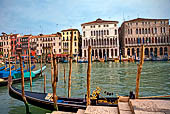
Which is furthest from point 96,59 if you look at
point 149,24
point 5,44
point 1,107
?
point 1,107

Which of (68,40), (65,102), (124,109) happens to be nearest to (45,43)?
(68,40)

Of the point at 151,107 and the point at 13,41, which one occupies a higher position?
the point at 13,41

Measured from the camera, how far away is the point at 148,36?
3134cm

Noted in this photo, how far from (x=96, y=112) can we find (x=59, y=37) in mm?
31614

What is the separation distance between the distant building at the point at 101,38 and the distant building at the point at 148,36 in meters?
2.41

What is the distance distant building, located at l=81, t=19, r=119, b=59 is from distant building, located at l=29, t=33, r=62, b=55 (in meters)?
5.72

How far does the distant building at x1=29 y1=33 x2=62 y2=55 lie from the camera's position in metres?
33.9

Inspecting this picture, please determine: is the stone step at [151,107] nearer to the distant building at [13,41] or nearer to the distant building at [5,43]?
the distant building at [13,41]

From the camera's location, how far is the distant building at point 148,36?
101 ft

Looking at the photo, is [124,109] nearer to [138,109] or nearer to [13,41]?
[138,109]

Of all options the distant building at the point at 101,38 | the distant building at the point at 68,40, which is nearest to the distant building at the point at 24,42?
the distant building at the point at 68,40

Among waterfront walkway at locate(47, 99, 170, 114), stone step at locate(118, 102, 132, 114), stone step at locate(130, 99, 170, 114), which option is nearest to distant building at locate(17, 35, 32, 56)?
waterfront walkway at locate(47, 99, 170, 114)

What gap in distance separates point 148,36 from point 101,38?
30.9 feet

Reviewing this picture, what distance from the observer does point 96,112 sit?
3.27 meters
